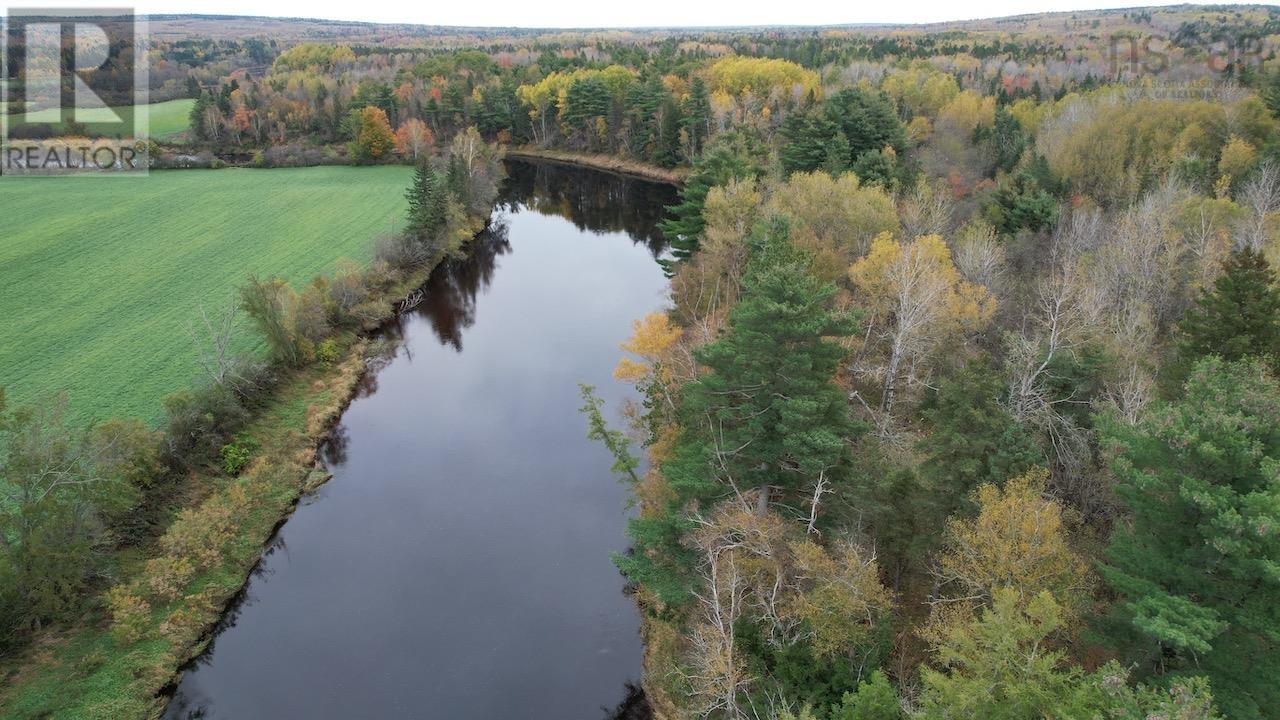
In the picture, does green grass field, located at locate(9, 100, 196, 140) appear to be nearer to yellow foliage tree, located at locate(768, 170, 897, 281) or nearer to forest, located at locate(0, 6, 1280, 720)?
forest, located at locate(0, 6, 1280, 720)

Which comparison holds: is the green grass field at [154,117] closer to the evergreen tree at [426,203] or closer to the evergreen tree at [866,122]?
the evergreen tree at [426,203]

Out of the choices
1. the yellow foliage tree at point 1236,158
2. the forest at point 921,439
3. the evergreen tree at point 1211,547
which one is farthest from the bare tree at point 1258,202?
the evergreen tree at point 1211,547

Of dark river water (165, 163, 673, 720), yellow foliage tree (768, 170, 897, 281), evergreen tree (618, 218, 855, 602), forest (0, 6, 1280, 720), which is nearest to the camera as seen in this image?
forest (0, 6, 1280, 720)

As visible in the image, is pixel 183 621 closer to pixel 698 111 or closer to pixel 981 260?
pixel 981 260

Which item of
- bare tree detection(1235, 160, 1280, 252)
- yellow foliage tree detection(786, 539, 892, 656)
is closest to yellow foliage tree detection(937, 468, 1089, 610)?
yellow foliage tree detection(786, 539, 892, 656)

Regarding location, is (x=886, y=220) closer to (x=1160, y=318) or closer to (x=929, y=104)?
(x=1160, y=318)

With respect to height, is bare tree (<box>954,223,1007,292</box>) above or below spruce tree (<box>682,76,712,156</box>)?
below

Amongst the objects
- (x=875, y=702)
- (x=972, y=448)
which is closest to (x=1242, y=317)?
(x=972, y=448)

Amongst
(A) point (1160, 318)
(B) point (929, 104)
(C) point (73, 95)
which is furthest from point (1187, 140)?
(C) point (73, 95)

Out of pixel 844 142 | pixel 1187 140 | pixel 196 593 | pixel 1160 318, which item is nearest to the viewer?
pixel 196 593
